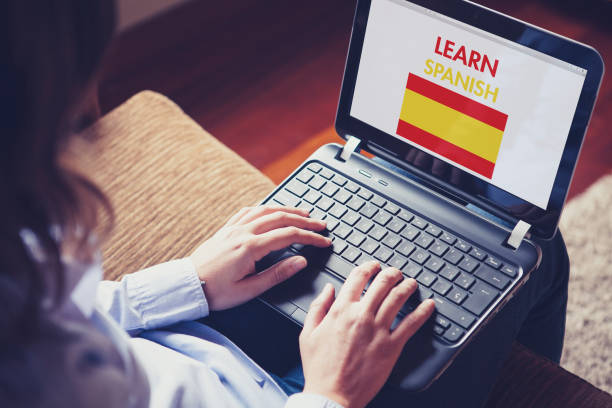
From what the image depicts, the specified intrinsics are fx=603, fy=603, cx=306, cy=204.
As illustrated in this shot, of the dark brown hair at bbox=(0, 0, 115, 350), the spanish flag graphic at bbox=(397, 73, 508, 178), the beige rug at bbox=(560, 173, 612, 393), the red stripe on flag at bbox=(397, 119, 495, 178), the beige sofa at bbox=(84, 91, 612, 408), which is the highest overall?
the dark brown hair at bbox=(0, 0, 115, 350)

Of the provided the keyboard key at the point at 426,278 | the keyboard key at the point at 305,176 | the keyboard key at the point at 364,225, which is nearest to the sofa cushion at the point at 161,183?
the keyboard key at the point at 305,176

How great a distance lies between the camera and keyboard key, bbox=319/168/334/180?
0.85 meters

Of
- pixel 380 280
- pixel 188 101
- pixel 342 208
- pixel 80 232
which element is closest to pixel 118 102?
pixel 188 101

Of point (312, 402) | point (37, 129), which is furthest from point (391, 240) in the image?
point (37, 129)

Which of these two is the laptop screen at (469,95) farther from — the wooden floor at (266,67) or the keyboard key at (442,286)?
the wooden floor at (266,67)

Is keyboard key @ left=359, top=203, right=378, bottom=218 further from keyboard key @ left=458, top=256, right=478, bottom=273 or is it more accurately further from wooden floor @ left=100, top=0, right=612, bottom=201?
wooden floor @ left=100, top=0, right=612, bottom=201

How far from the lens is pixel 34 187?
0.36 m

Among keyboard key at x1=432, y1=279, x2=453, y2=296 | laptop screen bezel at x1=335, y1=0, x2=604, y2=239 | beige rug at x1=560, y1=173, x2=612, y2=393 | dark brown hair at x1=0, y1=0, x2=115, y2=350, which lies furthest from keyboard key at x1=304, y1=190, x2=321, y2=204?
beige rug at x1=560, y1=173, x2=612, y2=393

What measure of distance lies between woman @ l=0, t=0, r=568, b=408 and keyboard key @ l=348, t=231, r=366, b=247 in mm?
42

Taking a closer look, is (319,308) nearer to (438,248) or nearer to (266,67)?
(438,248)

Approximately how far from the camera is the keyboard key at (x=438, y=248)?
748 mm

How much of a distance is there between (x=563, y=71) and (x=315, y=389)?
1.41 feet

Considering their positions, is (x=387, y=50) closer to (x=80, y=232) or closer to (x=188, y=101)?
(x=80, y=232)

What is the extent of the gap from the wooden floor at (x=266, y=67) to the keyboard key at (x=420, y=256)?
95cm
